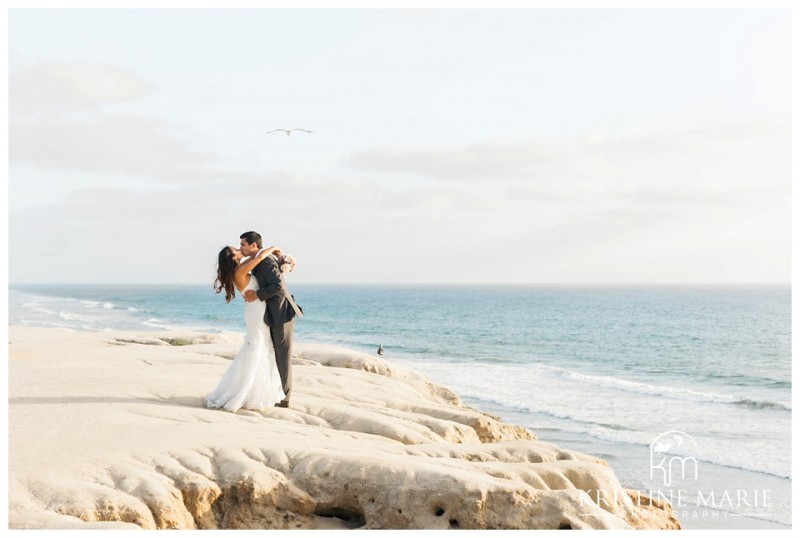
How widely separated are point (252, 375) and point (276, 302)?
0.97 m

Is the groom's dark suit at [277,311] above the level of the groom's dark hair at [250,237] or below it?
below

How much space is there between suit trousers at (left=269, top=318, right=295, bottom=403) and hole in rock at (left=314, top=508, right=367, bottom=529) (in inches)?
115

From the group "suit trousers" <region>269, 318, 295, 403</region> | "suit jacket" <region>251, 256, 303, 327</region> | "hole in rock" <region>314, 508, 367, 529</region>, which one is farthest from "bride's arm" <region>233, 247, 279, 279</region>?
"hole in rock" <region>314, 508, 367, 529</region>

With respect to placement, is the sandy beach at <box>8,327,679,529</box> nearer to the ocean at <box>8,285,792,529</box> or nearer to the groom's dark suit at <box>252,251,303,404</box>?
the groom's dark suit at <box>252,251,303,404</box>

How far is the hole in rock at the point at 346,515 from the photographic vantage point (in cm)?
699

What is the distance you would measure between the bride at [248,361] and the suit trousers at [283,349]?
2.9 inches

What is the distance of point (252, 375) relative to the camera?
9.52m

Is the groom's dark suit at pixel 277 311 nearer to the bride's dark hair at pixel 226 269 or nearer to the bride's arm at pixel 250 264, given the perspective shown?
the bride's arm at pixel 250 264

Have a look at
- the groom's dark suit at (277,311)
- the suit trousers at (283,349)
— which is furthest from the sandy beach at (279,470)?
the groom's dark suit at (277,311)

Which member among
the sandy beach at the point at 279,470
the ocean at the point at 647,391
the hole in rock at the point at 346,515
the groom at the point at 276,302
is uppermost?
the groom at the point at 276,302

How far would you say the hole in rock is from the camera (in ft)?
22.9

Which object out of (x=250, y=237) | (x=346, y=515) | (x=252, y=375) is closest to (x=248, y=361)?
(x=252, y=375)

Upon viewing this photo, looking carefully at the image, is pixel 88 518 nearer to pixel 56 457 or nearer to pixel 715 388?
pixel 56 457

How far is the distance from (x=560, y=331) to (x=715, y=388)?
1257 inches
